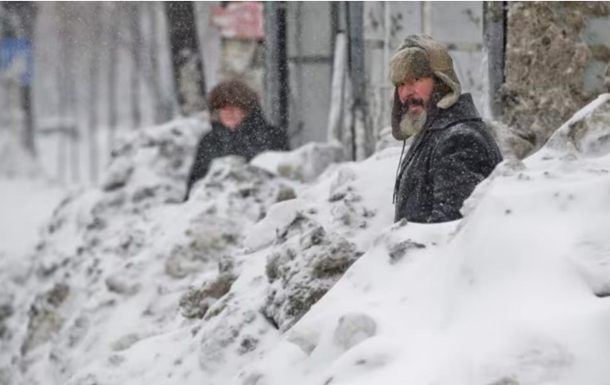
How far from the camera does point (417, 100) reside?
5.57 metres

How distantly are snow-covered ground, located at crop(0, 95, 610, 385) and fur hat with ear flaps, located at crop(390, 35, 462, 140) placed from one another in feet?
1.41

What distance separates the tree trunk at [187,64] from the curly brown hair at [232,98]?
17.0ft

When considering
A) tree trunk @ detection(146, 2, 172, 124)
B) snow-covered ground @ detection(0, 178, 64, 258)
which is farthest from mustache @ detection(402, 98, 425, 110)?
tree trunk @ detection(146, 2, 172, 124)

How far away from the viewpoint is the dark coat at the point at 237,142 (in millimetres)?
10742

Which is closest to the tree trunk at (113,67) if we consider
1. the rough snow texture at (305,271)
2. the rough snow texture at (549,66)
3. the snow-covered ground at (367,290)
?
the snow-covered ground at (367,290)

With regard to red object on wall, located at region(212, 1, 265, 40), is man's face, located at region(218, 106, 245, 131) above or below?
below

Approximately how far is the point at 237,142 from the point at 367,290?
6.19 metres

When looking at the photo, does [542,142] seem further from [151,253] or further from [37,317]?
[37,317]

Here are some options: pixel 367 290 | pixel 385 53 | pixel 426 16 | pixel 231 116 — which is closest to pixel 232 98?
pixel 231 116

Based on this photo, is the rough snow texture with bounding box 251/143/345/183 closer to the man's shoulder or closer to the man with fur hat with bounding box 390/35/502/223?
the man with fur hat with bounding box 390/35/502/223

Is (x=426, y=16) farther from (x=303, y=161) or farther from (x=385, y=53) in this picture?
(x=303, y=161)

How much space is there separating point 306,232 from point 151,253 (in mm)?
4152

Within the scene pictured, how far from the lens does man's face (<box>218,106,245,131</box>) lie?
10594mm

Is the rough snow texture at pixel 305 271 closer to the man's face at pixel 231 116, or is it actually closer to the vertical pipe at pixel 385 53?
the man's face at pixel 231 116
